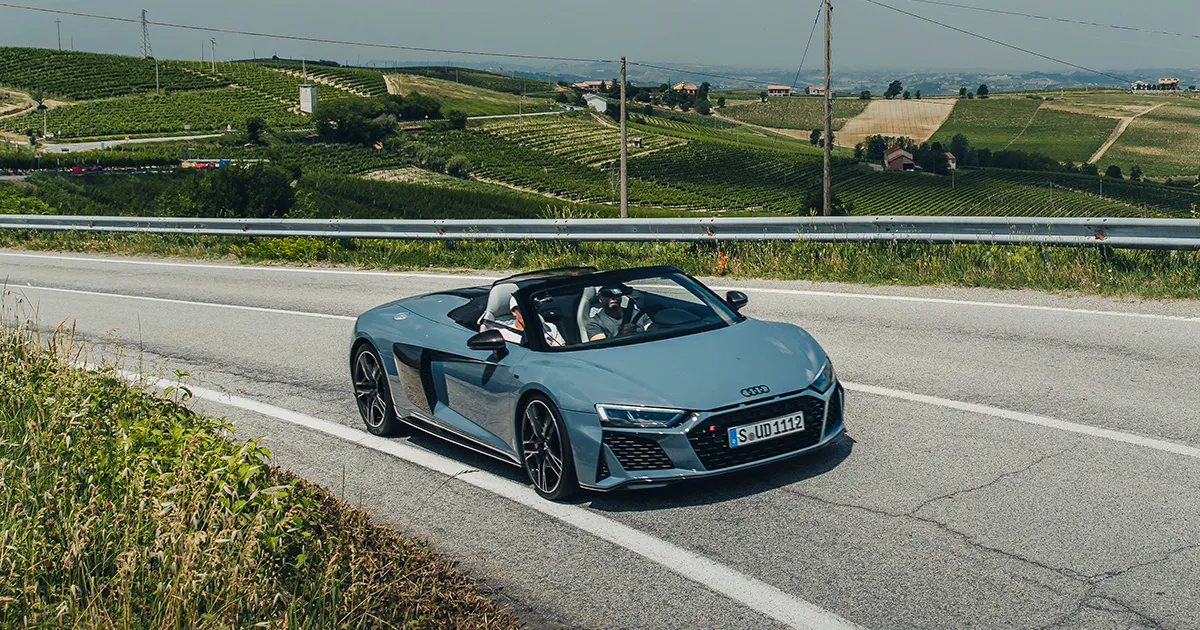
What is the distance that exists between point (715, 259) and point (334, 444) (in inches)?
349

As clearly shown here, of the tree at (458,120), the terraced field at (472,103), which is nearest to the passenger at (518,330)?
the tree at (458,120)

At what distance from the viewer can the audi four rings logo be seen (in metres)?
6.43

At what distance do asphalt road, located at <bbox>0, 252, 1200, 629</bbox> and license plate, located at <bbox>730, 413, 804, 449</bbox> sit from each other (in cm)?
31

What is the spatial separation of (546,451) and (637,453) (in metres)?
0.65

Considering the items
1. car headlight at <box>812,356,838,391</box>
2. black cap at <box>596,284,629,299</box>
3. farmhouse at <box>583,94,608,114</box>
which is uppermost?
farmhouse at <box>583,94,608,114</box>

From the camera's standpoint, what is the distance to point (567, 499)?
6645 mm

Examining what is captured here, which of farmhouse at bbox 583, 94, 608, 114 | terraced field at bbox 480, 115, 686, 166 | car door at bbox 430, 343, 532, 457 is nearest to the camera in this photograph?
car door at bbox 430, 343, 532, 457

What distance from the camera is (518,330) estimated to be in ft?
24.2

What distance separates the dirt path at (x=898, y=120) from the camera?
166 metres

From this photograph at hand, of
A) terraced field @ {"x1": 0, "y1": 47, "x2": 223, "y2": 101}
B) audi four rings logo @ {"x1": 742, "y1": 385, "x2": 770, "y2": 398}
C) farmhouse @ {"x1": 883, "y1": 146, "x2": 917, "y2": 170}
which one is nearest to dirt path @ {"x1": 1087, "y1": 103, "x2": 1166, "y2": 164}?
farmhouse @ {"x1": 883, "y1": 146, "x2": 917, "y2": 170}

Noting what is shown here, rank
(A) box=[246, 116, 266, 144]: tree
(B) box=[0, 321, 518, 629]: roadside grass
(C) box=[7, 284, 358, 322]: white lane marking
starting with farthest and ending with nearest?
1. (A) box=[246, 116, 266, 144]: tree
2. (C) box=[7, 284, 358, 322]: white lane marking
3. (B) box=[0, 321, 518, 629]: roadside grass

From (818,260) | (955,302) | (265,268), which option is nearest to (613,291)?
(955,302)

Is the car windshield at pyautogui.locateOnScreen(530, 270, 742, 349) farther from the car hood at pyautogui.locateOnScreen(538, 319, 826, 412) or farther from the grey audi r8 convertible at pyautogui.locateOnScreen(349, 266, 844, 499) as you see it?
the car hood at pyautogui.locateOnScreen(538, 319, 826, 412)

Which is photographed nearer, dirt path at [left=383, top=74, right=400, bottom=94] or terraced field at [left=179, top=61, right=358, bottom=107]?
terraced field at [left=179, top=61, right=358, bottom=107]
